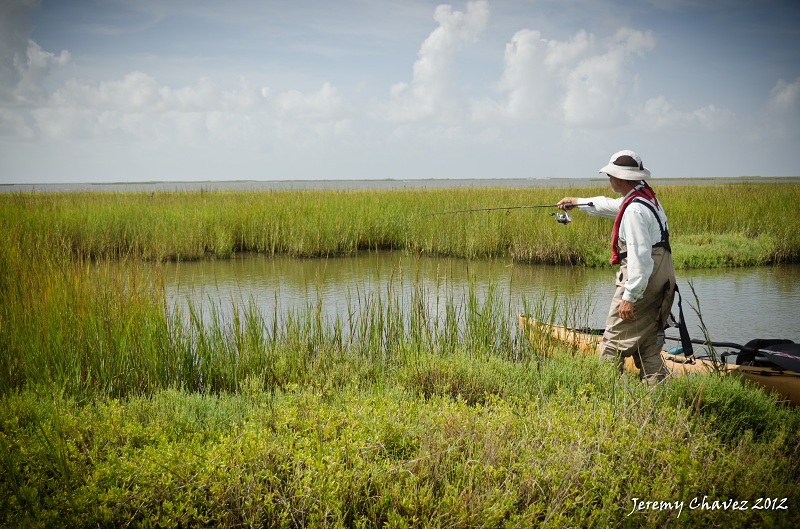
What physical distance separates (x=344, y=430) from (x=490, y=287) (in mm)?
3009

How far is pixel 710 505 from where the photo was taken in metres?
2.76

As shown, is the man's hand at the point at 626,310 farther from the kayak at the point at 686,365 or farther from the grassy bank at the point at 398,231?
the grassy bank at the point at 398,231

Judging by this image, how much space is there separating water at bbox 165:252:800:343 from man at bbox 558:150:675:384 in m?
1.83

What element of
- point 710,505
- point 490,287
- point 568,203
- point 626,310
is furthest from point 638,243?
point 490,287

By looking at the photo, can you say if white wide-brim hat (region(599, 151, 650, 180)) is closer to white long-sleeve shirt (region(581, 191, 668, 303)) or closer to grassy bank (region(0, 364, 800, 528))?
white long-sleeve shirt (region(581, 191, 668, 303))

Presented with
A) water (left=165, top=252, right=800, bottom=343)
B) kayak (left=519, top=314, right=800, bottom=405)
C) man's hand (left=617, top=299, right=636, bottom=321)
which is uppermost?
man's hand (left=617, top=299, right=636, bottom=321)

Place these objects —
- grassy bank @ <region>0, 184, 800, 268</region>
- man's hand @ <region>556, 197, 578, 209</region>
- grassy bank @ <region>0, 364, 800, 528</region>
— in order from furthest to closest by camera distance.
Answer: grassy bank @ <region>0, 184, 800, 268</region>
man's hand @ <region>556, 197, 578, 209</region>
grassy bank @ <region>0, 364, 800, 528</region>

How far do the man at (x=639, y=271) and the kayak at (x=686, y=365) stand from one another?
288mm

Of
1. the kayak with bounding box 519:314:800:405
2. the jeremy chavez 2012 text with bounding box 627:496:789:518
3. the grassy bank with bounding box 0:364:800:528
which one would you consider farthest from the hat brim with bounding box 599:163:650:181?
the jeremy chavez 2012 text with bounding box 627:496:789:518

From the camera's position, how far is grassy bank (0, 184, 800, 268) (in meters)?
12.2

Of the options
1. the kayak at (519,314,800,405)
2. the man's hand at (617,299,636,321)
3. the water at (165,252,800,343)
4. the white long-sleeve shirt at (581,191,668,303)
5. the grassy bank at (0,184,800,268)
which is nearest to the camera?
the white long-sleeve shirt at (581,191,668,303)

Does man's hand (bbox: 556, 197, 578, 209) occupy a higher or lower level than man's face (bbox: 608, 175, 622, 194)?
lower

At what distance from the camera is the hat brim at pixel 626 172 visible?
3.96 metres

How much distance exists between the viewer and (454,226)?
44.1 ft
